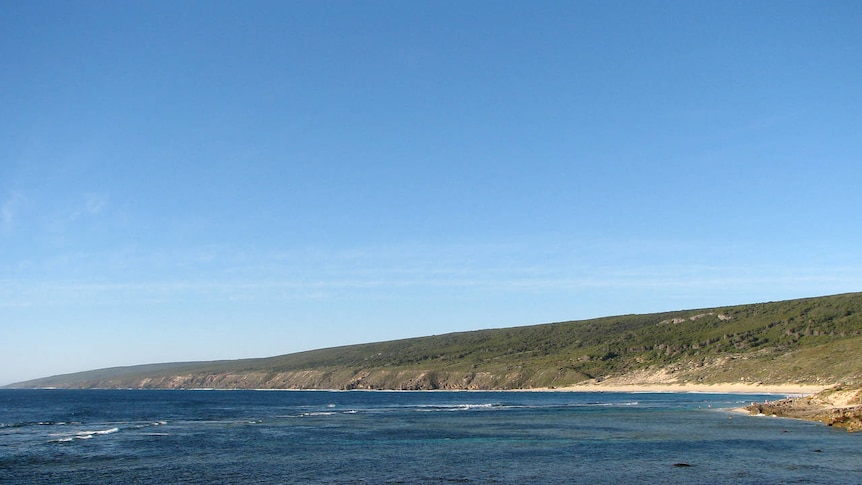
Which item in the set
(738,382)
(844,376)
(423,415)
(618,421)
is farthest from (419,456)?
(738,382)

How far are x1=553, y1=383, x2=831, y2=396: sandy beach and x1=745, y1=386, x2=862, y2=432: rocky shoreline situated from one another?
3598 centimetres

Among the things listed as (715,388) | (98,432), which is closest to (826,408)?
(715,388)

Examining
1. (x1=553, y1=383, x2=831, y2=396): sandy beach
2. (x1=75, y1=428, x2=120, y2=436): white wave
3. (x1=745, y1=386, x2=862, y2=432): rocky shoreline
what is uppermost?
(x1=75, y1=428, x2=120, y2=436): white wave

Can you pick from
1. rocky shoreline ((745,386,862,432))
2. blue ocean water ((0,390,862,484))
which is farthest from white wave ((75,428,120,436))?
rocky shoreline ((745,386,862,432))

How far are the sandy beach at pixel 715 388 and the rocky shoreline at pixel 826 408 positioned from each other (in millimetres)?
35979

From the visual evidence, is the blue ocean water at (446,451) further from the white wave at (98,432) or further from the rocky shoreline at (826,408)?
the rocky shoreline at (826,408)

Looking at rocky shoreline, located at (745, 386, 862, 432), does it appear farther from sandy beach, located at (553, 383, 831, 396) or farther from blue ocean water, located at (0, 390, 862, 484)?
sandy beach, located at (553, 383, 831, 396)

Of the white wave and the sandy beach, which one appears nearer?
the white wave

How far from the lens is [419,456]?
53062 millimetres

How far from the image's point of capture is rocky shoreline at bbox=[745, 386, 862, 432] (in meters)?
67.8

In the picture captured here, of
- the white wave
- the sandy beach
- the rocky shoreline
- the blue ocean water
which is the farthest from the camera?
the sandy beach

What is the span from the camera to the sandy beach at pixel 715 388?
135 m

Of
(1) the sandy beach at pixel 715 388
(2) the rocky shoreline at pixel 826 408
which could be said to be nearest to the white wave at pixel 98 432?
(2) the rocky shoreline at pixel 826 408

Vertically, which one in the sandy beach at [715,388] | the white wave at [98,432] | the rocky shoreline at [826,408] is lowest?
the sandy beach at [715,388]
